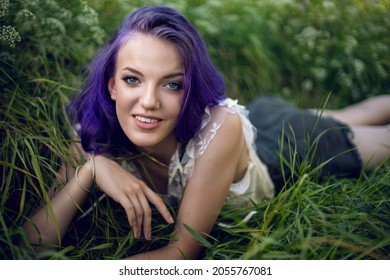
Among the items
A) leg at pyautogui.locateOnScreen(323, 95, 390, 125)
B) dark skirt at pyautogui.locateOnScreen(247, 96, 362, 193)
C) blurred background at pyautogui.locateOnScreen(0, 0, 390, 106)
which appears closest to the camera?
dark skirt at pyautogui.locateOnScreen(247, 96, 362, 193)

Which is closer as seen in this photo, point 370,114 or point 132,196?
point 132,196

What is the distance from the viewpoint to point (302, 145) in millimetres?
2217

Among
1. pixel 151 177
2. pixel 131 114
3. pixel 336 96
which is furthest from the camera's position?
pixel 336 96

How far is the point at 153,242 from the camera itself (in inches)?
65.9

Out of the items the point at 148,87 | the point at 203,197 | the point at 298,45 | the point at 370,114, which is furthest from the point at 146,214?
the point at 298,45

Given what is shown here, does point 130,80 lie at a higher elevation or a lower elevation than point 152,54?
lower

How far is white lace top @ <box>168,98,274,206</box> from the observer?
5.44 ft

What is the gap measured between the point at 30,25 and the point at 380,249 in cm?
172

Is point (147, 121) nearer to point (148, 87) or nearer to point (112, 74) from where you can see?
point (148, 87)

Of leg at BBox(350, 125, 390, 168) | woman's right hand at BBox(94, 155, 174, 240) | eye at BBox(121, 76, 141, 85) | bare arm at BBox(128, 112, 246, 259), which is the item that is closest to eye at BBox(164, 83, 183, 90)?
eye at BBox(121, 76, 141, 85)

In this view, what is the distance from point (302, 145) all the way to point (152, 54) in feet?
3.64

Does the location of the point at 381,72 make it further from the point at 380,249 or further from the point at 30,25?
the point at 30,25

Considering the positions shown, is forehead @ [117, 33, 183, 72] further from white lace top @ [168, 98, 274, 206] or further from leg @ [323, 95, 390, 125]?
leg @ [323, 95, 390, 125]
